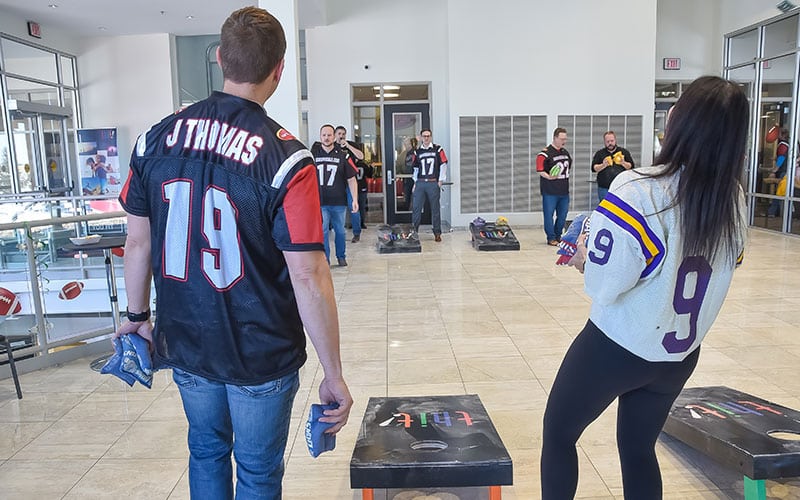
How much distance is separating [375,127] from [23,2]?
6.32 m

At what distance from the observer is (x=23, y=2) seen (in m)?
9.78

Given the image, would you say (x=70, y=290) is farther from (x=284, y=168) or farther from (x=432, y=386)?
(x=284, y=168)

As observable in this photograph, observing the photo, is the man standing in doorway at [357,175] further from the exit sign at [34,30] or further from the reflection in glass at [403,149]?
the exit sign at [34,30]

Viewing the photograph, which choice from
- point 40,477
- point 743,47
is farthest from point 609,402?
point 743,47

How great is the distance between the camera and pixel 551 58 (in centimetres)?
1131

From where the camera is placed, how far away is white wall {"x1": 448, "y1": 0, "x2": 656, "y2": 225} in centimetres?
1120

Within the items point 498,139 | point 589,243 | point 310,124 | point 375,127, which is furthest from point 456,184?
point 589,243

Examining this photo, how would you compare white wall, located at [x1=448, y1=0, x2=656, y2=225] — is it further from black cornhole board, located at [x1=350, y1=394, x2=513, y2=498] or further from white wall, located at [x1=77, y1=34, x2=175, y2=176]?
black cornhole board, located at [x1=350, y1=394, x2=513, y2=498]

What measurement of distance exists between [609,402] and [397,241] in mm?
7559

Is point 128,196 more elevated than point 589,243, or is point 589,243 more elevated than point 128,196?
point 128,196

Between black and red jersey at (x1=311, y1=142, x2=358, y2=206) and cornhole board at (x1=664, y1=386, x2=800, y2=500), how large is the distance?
5.40 metres

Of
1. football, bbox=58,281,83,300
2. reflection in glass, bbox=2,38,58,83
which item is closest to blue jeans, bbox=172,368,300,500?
football, bbox=58,281,83,300

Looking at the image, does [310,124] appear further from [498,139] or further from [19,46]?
[19,46]

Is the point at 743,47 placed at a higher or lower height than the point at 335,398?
higher
